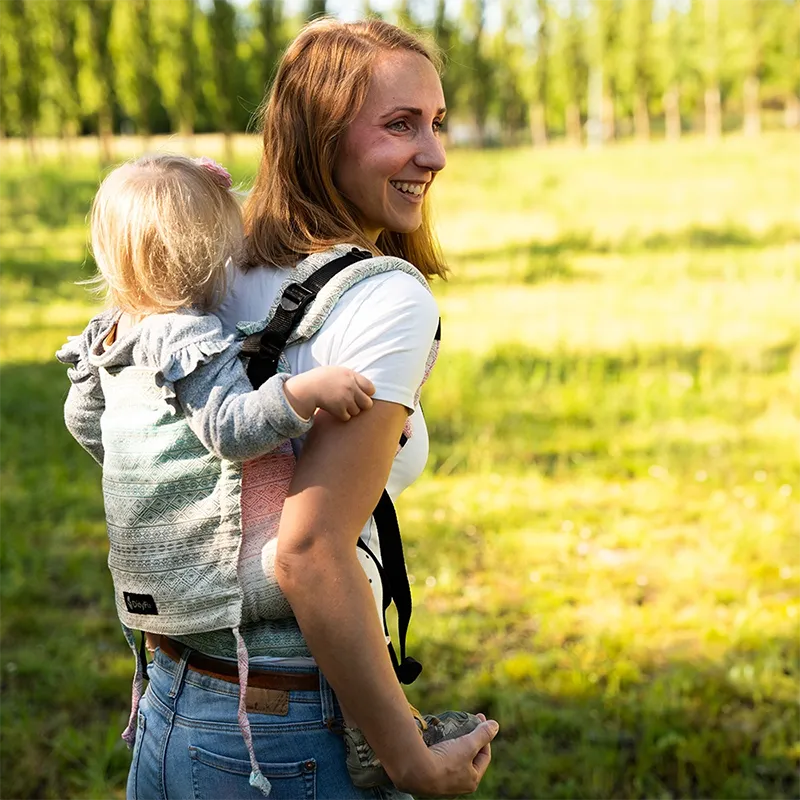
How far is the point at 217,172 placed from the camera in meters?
1.72

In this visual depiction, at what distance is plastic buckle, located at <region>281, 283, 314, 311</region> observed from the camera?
1.49 meters

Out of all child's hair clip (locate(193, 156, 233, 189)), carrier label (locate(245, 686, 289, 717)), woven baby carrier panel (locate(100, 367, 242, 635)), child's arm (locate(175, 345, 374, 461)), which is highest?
child's hair clip (locate(193, 156, 233, 189))

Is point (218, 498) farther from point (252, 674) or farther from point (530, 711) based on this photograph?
point (530, 711)

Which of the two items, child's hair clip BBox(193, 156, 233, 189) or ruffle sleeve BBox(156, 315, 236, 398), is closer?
ruffle sleeve BBox(156, 315, 236, 398)

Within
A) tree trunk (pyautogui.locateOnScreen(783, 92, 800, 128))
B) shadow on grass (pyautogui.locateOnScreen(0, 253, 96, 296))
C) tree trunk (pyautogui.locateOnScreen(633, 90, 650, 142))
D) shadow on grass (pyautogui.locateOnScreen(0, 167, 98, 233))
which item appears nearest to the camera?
shadow on grass (pyautogui.locateOnScreen(0, 253, 96, 296))

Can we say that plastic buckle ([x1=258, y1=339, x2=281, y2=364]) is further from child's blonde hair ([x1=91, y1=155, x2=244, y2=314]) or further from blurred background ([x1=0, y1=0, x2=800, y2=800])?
blurred background ([x1=0, y1=0, x2=800, y2=800])

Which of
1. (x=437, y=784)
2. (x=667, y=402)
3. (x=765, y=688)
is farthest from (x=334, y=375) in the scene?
(x=667, y=402)

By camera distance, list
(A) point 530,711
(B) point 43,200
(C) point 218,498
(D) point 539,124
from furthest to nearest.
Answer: (D) point 539,124, (B) point 43,200, (A) point 530,711, (C) point 218,498

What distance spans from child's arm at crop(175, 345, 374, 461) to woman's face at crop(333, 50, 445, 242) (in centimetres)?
38

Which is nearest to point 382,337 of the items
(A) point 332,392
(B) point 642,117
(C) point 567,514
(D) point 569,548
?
(A) point 332,392

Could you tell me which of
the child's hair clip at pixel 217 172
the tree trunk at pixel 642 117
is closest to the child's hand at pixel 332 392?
the child's hair clip at pixel 217 172

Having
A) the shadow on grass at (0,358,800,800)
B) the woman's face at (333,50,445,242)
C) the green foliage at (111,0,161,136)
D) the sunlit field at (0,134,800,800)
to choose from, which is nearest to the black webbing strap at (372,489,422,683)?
the woman's face at (333,50,445,242)

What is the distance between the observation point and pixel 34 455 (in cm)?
692

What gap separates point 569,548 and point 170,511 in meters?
4.12
